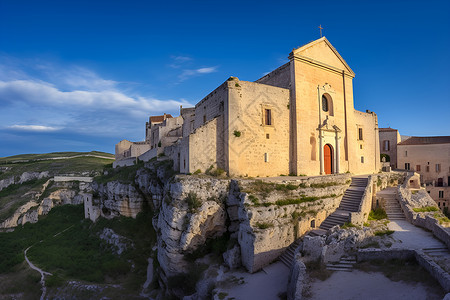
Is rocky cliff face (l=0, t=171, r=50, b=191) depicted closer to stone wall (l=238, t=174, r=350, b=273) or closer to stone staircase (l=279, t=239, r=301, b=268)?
stone wall (l=238, t=174, r=350, b=273)

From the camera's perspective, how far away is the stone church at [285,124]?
18.3 m

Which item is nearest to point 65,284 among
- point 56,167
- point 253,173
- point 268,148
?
point 253,173

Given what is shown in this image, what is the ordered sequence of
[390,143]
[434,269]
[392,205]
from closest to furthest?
[434,269] < [392,205] < [390,143]

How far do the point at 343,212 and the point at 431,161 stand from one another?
91.5ft

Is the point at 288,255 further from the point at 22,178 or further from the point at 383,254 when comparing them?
the point at 22,178

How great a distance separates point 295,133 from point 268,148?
266 centimetres

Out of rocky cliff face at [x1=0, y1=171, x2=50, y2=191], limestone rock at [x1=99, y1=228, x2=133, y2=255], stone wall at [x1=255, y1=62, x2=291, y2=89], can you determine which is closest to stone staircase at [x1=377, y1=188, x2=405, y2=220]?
stone wall at [x1=255, y1=62, x2=291, y2=89]

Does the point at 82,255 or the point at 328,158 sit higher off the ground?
the point at 328,158

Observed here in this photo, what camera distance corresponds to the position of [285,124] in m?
20.5

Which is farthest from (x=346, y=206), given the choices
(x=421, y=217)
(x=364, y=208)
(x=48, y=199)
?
(x=48, y=199)

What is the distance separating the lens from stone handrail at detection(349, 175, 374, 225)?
571 inches

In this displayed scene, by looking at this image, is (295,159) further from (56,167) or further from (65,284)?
(56,167)

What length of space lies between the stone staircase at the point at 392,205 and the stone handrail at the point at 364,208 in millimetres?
937

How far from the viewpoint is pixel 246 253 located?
13188mm
